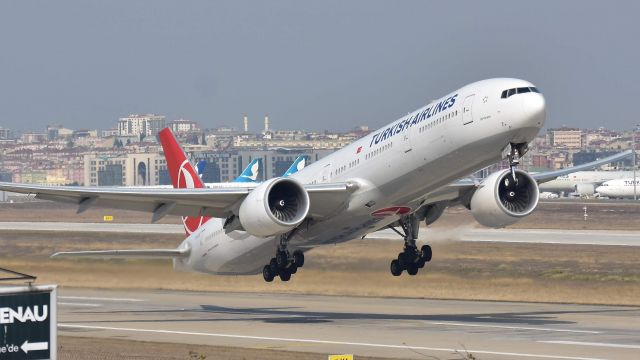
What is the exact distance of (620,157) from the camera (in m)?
53.5

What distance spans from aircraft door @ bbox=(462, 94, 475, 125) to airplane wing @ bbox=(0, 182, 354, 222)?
233 inches

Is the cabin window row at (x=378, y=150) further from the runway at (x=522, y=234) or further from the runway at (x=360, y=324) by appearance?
the runway at (x=522, y=234)

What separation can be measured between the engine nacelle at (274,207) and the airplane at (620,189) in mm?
141759

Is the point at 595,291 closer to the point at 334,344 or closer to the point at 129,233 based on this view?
the point at 334,344

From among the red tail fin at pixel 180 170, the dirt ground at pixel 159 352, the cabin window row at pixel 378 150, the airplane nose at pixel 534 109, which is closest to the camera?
the dirt ground at pixel 159 352

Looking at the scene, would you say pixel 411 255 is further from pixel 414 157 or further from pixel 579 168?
pixel 414 157

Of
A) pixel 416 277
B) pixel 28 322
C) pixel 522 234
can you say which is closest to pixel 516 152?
pixel 28 322

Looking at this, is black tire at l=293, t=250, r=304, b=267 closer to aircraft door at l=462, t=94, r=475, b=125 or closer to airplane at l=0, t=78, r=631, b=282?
airplane at l=0, t=78, r=631, b=282

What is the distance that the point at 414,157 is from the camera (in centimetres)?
4288

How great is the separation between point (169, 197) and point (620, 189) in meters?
145

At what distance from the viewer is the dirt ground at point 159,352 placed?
3781 centimetres

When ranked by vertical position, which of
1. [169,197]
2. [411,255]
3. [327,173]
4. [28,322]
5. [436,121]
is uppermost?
[436,121]

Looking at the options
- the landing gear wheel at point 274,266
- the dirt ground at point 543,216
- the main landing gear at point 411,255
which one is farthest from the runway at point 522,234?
the landing gear wheel at point 274,266

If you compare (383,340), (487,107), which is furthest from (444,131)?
(383,340)
